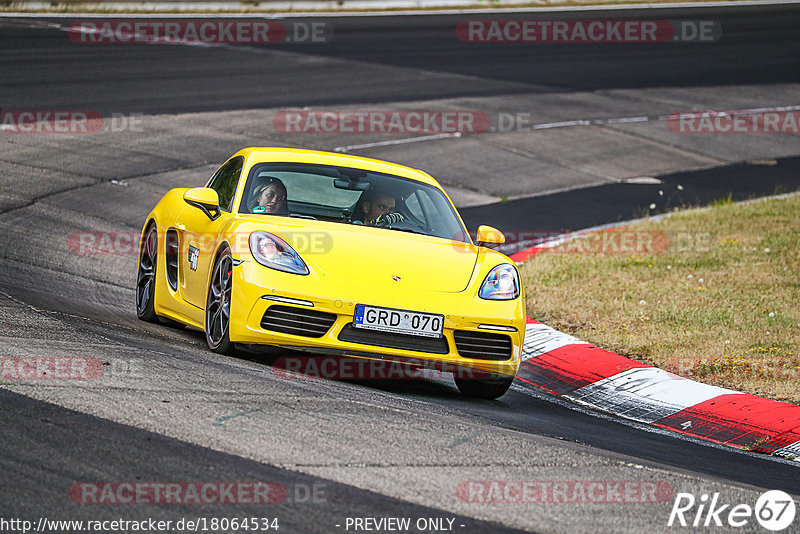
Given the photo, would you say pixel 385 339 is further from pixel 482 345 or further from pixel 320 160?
pixel 320 160

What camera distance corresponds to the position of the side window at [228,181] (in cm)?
806

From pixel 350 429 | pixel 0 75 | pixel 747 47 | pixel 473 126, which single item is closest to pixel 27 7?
pixel 0 75

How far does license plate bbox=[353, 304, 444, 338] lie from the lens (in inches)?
265

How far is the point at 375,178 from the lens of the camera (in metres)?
8.34

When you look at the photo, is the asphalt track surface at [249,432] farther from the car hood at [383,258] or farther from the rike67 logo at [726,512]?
the car hood at [383,258]

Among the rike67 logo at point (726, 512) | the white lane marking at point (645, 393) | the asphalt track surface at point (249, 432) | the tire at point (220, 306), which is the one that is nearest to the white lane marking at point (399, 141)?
the asphalt track surface at point (249, 432)

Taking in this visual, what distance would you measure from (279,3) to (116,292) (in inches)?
905

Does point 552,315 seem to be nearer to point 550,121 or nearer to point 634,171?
point 634,171

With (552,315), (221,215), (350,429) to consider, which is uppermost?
(221,215)

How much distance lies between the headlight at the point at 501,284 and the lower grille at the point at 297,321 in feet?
3.44

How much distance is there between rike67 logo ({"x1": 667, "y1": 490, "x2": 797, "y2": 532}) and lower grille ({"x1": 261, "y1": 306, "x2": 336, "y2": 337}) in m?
2.50

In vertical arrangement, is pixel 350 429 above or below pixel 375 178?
below

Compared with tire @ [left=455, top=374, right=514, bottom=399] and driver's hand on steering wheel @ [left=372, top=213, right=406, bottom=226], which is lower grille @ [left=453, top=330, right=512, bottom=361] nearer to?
tire @ [left=455, top=374, right=514, bottom=399]

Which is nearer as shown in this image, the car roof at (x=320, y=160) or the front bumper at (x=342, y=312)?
the front bumper at (x=342, y=312)
